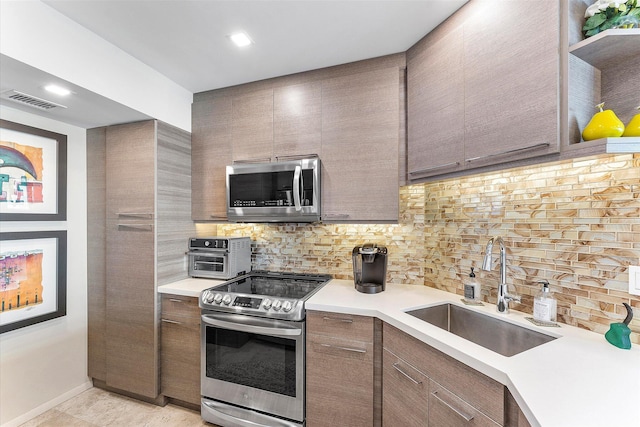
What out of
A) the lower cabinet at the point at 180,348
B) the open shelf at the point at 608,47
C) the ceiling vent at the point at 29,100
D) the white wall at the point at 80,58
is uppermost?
the white wall at the point at 80,58

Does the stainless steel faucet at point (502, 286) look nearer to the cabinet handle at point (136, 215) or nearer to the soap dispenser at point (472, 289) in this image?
the soap dispenser at point (472, 289)

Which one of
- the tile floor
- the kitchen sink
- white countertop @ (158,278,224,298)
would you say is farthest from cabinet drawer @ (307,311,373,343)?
the tile floor

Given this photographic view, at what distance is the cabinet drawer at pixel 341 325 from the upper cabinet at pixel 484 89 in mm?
939

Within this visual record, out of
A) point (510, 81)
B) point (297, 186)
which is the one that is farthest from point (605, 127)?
point (297, 186)

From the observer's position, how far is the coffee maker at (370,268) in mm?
1905

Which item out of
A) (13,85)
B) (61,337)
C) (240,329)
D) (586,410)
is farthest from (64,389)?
(586,410)

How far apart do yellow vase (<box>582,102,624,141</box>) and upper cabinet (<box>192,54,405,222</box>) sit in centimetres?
100

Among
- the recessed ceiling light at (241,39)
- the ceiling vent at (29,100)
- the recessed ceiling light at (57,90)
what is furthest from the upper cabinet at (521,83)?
the ceiling vent at (29,100)

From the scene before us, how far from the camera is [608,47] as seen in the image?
3.48ft

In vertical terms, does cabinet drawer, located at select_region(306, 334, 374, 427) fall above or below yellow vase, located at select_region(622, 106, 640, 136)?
below

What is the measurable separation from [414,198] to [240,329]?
151cm

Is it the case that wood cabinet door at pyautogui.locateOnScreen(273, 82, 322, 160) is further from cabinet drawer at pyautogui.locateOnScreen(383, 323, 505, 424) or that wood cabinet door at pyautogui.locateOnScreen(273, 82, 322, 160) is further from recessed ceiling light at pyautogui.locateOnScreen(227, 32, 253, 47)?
cabinet drawer at pyautogui.locateOnScreen(383, 323, 505, 424)

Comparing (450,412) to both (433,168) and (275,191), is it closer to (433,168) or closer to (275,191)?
(433,168)

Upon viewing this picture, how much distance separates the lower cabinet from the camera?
2.06 meters
